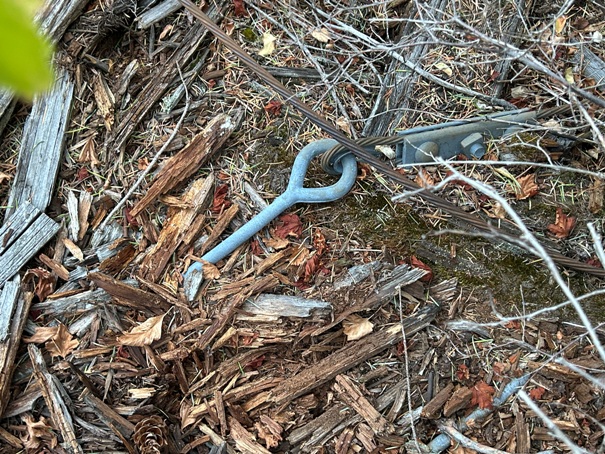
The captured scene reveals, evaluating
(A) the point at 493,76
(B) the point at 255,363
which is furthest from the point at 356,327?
(A) the point at 493,76

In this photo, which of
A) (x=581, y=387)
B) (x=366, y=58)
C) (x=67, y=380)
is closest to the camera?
(x=581, y=387)

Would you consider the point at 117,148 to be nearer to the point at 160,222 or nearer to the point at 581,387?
the point at 160,222

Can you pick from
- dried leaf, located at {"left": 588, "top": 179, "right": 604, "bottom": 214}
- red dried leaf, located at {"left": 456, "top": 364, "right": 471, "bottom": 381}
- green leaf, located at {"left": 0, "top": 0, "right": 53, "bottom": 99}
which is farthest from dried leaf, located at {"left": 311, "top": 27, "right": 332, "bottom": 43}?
green leaf, located at {"left": 0, "top": 0, "right": 53, "bottom": 99}

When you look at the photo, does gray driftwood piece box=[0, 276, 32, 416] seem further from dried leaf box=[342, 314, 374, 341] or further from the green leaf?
the green leaf

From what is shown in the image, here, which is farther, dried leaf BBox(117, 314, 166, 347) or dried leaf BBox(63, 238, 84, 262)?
dried leaf BBox(63, 238, 84, 262)

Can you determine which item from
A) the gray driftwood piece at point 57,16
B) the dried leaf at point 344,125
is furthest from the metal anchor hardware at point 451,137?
the gray driftwood piece at point 57,16

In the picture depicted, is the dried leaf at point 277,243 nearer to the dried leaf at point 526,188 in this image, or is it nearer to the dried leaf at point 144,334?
the dried leaf at point 144,334

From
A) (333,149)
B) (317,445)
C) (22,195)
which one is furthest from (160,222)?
(317,445)
